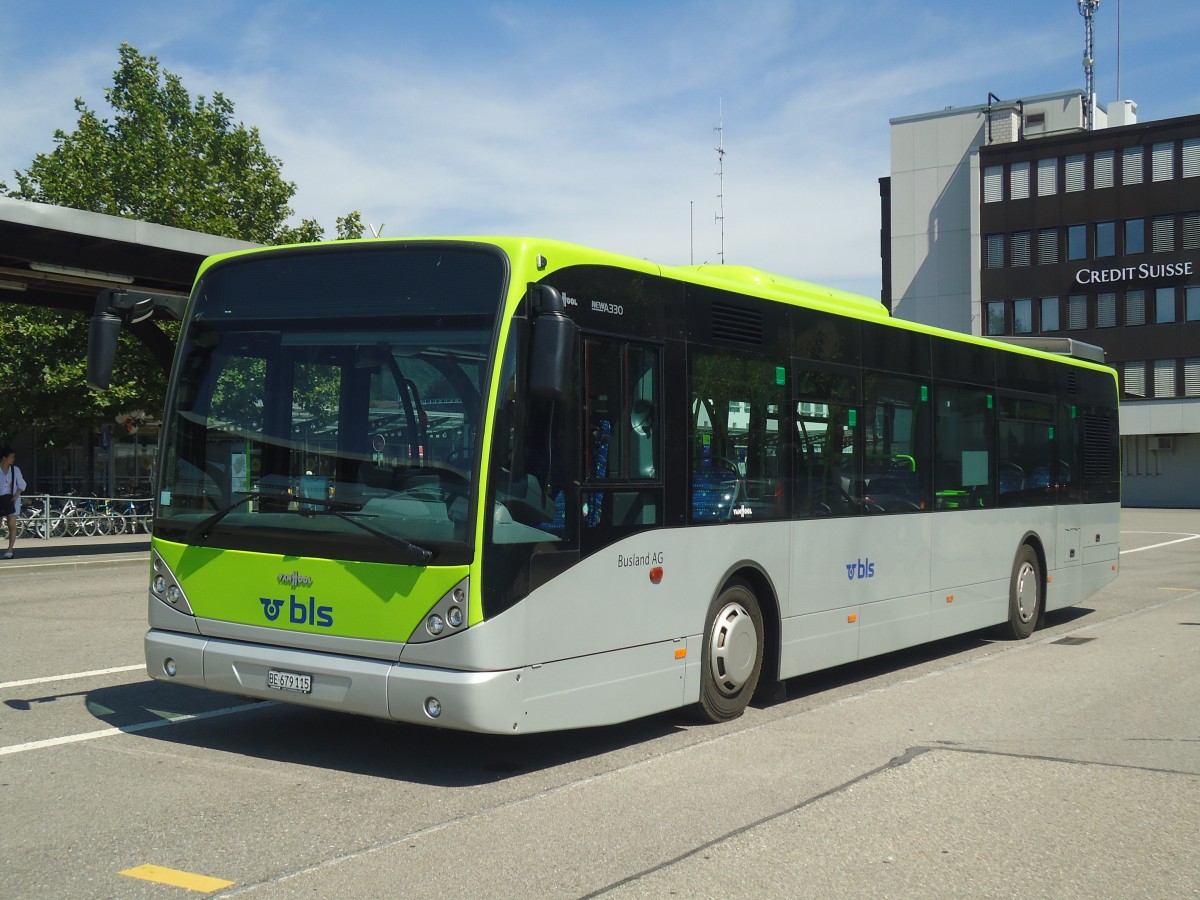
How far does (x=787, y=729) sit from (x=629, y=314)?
2.84 metres

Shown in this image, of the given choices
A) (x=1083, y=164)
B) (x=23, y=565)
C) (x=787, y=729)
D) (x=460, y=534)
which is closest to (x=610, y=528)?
(x=460, y=534)

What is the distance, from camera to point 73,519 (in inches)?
1278

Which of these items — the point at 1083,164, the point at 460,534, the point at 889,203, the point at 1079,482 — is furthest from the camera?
the point at 889,203

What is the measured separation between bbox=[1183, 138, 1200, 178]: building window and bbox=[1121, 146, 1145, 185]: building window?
190 cm

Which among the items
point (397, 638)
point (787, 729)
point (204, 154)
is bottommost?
point (787, 729)

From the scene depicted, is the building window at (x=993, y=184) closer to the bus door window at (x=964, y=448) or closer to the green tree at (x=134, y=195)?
the green tree at (x=134, y=195)

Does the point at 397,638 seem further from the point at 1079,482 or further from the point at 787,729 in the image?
the point at 1079,482

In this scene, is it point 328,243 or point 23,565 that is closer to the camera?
point 328,243

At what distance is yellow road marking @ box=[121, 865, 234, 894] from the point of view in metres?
4.86

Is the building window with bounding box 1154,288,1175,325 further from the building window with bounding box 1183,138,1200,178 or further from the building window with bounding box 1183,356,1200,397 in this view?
the building window with bounding box 1183,138,1200,178

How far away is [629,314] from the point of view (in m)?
7.55

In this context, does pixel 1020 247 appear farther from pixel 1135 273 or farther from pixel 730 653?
pixel 730 653

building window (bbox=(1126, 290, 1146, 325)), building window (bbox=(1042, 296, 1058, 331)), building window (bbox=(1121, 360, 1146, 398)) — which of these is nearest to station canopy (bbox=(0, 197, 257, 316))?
building window (bbox=(1121, 360, 1146, 398))

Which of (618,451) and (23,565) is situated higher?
(618,451)
